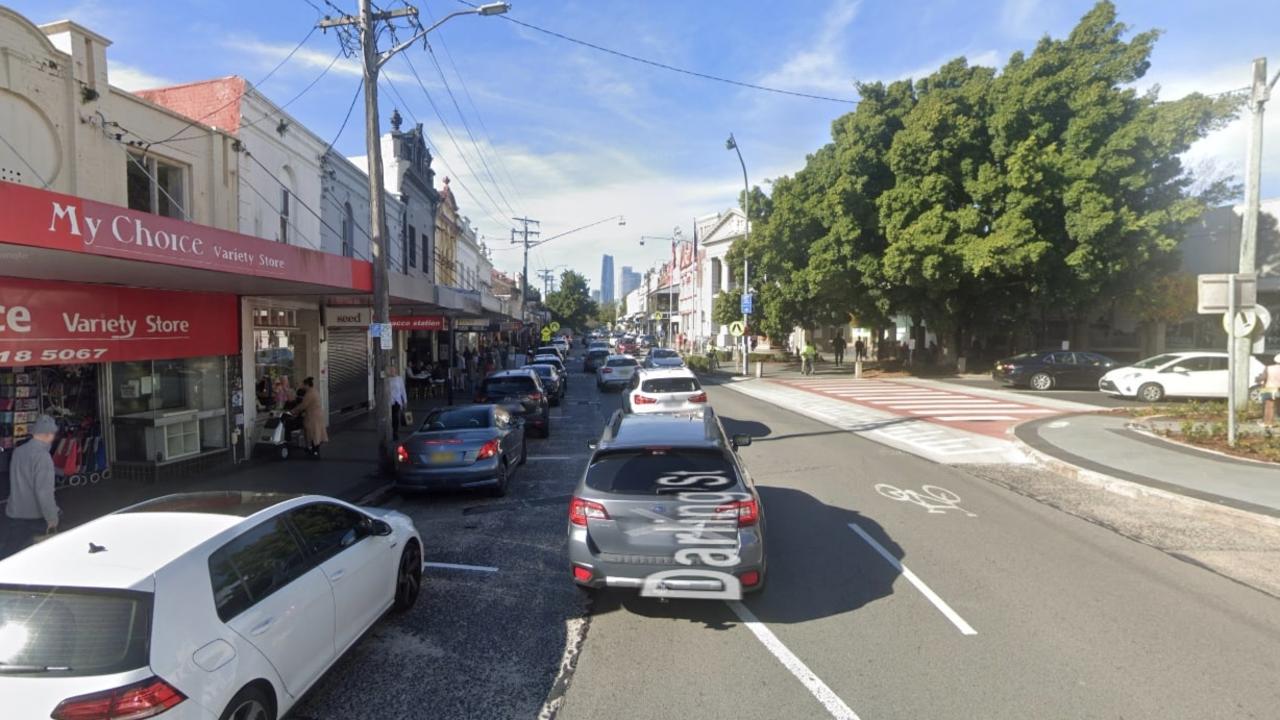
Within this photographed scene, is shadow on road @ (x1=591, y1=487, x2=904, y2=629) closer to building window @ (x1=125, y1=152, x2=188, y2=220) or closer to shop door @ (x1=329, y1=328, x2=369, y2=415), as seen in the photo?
building window @ (x1=125, y1=152, x2=188, y2=220)

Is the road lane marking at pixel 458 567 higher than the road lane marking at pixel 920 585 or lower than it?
lower

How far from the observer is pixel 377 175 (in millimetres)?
12430

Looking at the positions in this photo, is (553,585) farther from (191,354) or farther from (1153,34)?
(1153,34)

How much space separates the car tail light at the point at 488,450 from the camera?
32.2ft

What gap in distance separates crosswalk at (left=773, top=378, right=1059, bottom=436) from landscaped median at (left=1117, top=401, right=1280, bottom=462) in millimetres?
2571

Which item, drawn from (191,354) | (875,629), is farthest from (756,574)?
(191,354)

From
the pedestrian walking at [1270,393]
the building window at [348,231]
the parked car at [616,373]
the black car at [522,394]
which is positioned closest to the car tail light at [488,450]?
the black car at [522,394]

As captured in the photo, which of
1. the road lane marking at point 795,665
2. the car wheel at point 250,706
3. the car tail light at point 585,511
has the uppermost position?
the car tail light at point 585,511

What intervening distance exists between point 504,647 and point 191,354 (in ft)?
31.6

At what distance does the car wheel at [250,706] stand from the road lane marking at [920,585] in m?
4.74

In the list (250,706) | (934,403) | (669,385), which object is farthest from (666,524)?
(934,403)

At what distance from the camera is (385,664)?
4906mm

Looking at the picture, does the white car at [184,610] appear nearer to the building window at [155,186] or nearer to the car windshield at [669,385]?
the building window at [155,186]

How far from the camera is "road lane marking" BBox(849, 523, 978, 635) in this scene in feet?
17.8
